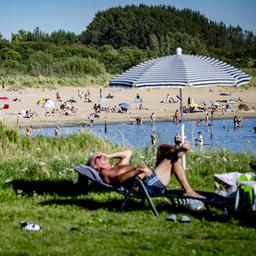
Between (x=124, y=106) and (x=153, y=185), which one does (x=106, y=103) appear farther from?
(x=153, y=185)

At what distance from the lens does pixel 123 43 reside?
90125 mm

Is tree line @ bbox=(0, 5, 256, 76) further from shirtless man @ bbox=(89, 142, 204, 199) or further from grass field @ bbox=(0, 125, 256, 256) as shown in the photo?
shirtless man @ bbox=(89, 142, 204, 199)

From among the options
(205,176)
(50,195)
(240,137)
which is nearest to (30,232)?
(50,195)

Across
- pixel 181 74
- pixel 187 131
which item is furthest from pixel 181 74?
pixel 187 131

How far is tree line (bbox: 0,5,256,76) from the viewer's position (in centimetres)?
4703

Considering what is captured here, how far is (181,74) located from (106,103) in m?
23.9

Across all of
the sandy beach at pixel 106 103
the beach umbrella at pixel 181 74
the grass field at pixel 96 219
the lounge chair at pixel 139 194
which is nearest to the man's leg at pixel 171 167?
→ the lounge chair at pixel 139 194

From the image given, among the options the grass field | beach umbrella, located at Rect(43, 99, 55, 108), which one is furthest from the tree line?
the grass field

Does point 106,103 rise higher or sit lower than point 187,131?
higher

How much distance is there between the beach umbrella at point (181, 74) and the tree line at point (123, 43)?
3389cm

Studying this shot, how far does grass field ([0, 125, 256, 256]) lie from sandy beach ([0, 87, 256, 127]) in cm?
1512

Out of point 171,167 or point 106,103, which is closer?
point 171,167

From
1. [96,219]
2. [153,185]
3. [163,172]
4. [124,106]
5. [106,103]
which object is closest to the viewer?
[96,219]

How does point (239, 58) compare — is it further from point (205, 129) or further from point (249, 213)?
point (249, 213)
